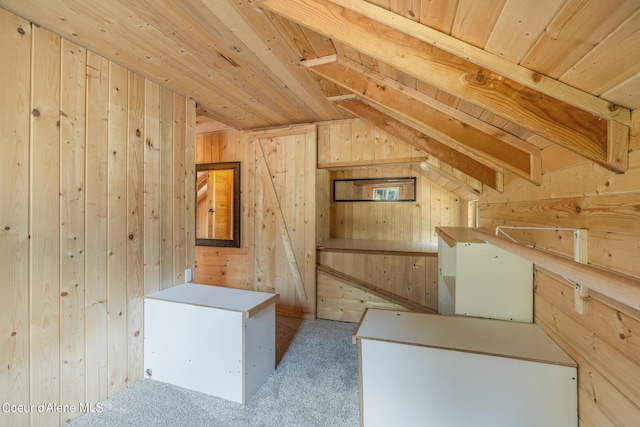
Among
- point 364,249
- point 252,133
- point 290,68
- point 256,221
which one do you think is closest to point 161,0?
point 290,68

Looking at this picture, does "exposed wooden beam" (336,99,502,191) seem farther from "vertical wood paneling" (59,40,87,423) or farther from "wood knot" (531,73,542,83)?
"vertical wood paneling" (59,40,87,423)

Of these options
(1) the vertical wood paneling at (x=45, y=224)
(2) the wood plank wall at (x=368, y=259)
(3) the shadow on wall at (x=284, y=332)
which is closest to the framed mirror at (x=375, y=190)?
(2) the wood plank wall at (x=368, y=259)

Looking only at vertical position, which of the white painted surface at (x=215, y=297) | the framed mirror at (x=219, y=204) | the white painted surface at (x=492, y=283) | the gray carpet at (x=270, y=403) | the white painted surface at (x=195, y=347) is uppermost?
the framed mirror at (x=219, y=204)

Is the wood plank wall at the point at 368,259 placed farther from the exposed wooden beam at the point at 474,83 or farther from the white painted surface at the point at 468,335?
the exposed wooden beam at the point at 474,83

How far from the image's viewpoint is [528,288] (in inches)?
54.0

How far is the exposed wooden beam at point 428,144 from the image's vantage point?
1814 mm

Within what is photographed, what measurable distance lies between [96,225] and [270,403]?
1603 millimetres

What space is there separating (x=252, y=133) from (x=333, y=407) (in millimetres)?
2916

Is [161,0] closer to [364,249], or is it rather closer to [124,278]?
[124,278]

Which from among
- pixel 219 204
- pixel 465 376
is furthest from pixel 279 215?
pixel 465 376

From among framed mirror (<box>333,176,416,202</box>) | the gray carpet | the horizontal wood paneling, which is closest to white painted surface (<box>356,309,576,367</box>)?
the gray carpet

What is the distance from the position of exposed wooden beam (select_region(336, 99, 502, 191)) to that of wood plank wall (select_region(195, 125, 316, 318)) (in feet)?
2.51

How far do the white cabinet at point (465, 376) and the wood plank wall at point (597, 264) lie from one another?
82 mm

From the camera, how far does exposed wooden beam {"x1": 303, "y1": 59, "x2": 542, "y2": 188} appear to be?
4.13 feet
